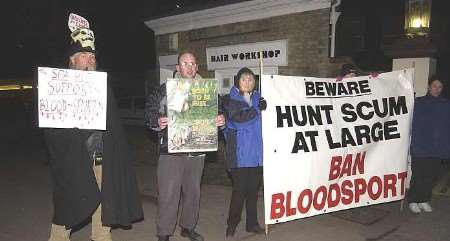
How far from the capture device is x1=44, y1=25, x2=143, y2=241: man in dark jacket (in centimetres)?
362

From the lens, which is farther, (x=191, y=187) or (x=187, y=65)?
(x=191, y=187)

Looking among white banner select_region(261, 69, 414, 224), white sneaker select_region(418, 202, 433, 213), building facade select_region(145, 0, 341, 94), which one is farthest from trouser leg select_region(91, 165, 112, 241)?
building facade select_region(145, 0, 341, 94)

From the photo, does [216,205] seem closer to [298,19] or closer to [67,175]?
[67,175]

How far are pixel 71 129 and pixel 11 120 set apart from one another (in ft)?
88.9

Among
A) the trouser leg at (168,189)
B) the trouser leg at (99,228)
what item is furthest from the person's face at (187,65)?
the trouser leg at (99,228)

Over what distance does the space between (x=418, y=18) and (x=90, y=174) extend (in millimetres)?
5685

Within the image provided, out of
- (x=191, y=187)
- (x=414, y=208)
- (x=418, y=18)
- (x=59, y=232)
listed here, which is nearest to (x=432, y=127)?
(x=414, y=208)

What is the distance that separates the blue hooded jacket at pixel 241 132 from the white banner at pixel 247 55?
504cm

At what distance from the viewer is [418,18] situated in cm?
670

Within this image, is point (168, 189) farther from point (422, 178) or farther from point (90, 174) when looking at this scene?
point (422, 178)

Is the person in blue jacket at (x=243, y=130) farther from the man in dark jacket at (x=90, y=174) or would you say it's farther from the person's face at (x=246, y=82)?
the man in dark jacket at (x=90, y=174)

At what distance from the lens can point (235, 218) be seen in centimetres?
464

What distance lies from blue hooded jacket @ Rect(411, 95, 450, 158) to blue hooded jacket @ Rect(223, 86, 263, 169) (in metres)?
2.23

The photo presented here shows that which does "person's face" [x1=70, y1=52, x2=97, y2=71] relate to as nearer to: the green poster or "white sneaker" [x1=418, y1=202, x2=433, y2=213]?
the green poster
